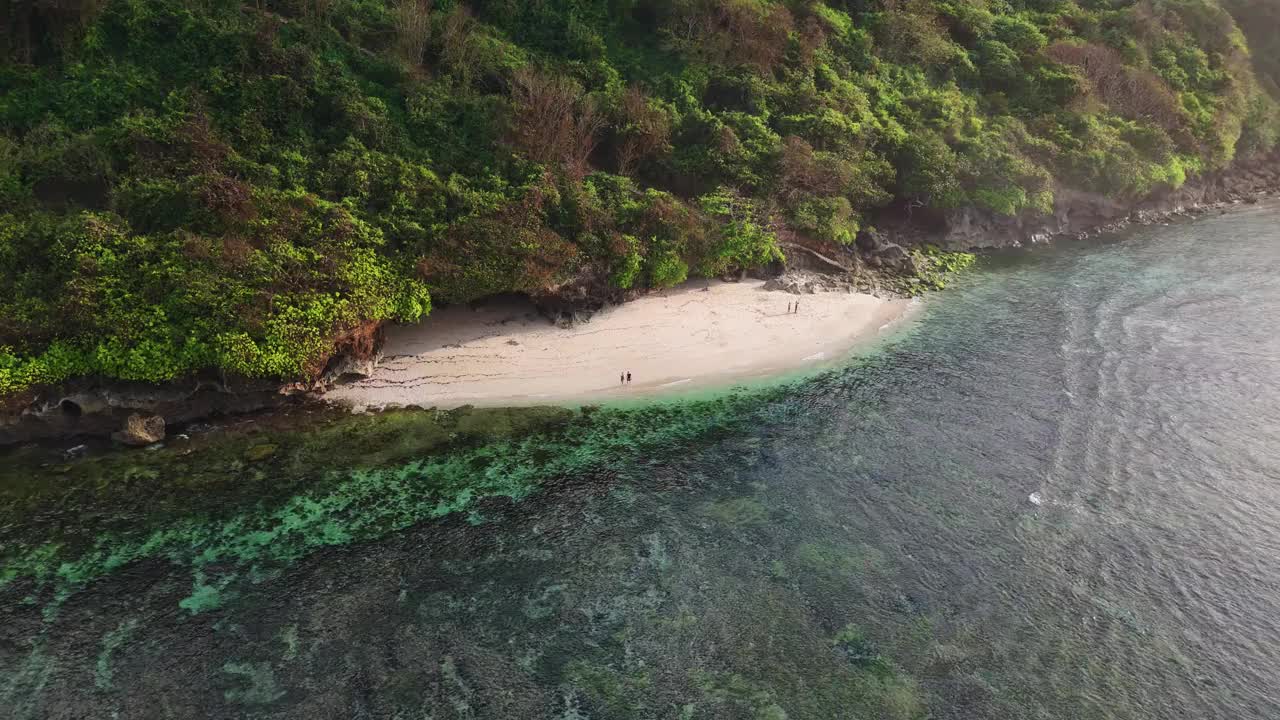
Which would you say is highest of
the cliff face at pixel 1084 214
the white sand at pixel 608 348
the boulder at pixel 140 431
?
the cliff face at pixel 1084 214

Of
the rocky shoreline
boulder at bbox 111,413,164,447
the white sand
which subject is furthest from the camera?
the white sand

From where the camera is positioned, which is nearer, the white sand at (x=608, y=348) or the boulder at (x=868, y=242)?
the white sand at (x=608, y=348)

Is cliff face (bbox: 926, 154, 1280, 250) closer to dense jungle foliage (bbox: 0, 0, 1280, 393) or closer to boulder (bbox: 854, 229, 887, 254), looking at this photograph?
dense jungle foliage (bbox: 0, 0, 1280, 393)

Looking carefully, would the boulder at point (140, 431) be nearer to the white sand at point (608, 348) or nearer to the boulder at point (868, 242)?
the white sand at point (608, 348)

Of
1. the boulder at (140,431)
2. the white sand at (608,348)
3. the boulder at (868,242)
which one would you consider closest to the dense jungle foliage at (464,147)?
the boulder at (868,242)

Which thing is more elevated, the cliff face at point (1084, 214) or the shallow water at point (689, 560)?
the cliff face at point (1084, 214)

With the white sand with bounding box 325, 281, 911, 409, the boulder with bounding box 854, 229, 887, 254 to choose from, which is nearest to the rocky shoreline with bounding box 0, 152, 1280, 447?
the boulder with bounding box 854, 229, 887, 254
